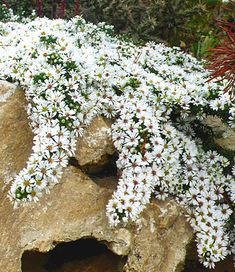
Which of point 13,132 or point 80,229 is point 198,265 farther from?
point 13,132

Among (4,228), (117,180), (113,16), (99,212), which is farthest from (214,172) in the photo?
(113,16)

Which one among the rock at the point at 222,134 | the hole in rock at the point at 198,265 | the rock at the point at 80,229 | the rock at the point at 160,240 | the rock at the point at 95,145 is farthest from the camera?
the rock at the point at 222,134

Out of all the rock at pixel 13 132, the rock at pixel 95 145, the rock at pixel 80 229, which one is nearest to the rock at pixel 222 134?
the rock at pixel 80 229

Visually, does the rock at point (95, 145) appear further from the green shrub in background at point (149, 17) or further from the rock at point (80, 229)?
the green shrub in background at point (149, 17)

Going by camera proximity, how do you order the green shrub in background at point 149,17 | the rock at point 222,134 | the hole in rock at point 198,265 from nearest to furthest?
the hole in rock at point 198,265 → the rock at point 222,134 → the green shrub in background at point 149,17

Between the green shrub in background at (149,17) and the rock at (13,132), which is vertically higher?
the rock at (13,132)

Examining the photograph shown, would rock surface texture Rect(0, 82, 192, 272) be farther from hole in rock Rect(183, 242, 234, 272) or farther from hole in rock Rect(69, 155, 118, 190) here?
hole in rock Rect(183, 242, 234, 272)

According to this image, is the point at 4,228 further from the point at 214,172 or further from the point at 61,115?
the point at 214,172
